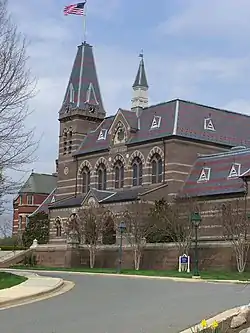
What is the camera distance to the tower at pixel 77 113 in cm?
7831

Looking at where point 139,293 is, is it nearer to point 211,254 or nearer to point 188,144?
point 211,254

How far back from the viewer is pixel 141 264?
5394cm

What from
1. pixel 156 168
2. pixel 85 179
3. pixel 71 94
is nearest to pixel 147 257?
pixel 156 168

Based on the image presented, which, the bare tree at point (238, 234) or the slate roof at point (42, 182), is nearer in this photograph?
the bare tree at point (238, 234)

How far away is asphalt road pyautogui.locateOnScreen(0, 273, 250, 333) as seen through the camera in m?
12.9

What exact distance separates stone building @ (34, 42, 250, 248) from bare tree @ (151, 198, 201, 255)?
154 inches

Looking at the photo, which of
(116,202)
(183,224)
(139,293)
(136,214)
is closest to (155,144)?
(116,202)

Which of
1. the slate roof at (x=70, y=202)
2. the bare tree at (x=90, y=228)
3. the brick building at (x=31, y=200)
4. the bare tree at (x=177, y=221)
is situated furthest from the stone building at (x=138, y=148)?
the brick building at (x=31, y=200)

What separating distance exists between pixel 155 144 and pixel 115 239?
1157cm

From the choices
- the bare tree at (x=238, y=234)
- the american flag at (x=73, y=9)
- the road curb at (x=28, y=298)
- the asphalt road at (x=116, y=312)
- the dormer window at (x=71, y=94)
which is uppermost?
the american flag at (x=73, y=9)

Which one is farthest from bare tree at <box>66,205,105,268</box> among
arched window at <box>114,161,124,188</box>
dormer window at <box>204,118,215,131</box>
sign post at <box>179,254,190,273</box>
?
dormer window at <box>204,118,215,131</box>

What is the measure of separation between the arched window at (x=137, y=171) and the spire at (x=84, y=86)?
539 inches

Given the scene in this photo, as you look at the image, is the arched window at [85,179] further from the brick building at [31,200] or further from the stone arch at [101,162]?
the brick building at [31,200]

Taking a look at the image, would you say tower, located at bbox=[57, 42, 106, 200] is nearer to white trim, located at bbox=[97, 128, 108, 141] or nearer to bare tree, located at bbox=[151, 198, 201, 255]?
white trim, located at bbox=[97, 128, 108, 141]
